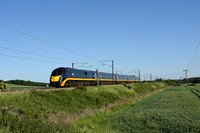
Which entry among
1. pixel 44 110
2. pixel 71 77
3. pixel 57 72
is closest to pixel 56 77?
pixel 57 72

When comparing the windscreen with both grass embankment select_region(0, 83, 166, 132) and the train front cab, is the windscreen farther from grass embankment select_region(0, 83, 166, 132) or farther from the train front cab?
grass embankment select_region(0, 83, 166, 132)

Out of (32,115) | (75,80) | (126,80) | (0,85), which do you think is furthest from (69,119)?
(126,80)

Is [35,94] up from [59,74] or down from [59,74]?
down

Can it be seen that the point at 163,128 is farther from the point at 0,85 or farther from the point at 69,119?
the point at 0,85

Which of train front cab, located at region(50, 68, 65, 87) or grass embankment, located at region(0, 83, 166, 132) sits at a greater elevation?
train front cab, located at region(50, 68, 65, 87)

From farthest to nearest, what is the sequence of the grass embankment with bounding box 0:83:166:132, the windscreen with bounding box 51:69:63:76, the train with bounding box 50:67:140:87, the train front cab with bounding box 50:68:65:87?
1. the windscreen with bounding box 51:69:63:76
2. the train with bounding box 50:67:140:87
3. the train front cab with bounding box 50:68:65:87
4. the grass embankment with bounding box 0:83:166:132

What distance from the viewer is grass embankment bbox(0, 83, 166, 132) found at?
35.1 ft

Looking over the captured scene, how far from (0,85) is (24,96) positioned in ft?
15.7

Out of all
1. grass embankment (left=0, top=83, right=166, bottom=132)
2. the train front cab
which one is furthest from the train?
grass embankment (left=0, top=83, right=166, bottom=132)

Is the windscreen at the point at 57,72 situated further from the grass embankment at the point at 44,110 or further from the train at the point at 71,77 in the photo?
the grass embankment at the point at 44,110

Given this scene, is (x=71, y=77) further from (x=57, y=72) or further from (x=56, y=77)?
(x=56, y=77)

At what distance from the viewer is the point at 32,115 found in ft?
48.4

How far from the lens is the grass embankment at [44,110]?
421 inches

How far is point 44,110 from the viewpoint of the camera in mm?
16906
